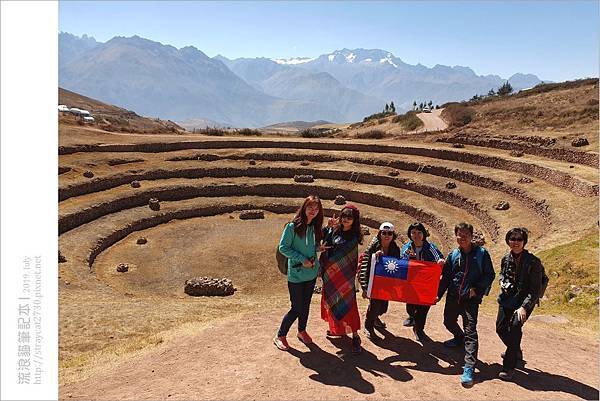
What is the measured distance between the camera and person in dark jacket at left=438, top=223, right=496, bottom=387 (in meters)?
8.69

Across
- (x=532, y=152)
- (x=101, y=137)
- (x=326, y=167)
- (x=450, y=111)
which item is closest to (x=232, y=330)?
(x=326, y=167)

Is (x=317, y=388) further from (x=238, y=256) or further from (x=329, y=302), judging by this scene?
(x=238, y=256)

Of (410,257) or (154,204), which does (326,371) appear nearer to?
(410,257)

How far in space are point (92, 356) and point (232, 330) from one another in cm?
383

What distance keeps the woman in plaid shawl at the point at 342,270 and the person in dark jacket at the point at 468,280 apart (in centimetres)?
197

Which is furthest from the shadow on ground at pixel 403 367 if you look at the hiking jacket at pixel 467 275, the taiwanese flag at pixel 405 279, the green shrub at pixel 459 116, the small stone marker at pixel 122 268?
the green shrub at pixel 459 116

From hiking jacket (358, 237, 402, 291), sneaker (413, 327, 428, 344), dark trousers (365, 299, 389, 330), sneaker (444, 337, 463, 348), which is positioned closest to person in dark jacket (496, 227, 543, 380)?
sneaker (444, 337, 463, 348)

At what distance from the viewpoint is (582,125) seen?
1848 inches

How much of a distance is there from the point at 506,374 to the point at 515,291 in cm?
166

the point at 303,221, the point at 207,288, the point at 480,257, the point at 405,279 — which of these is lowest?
the point at 207,288

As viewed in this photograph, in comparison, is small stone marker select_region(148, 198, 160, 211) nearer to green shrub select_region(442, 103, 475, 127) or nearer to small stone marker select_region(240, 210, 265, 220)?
small stone marker select_region(240, 210, 265, 220)

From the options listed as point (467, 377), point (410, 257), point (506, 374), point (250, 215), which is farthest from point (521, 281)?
point (250, 215)

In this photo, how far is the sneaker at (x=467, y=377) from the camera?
8336mm

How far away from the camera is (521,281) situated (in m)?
8.43
